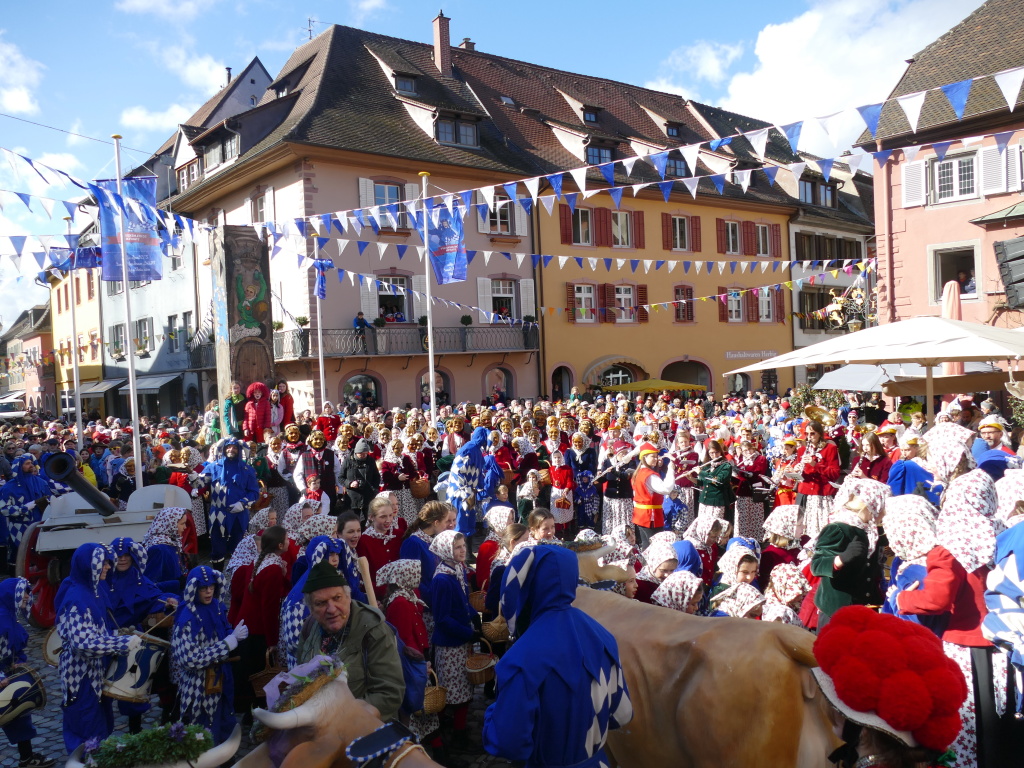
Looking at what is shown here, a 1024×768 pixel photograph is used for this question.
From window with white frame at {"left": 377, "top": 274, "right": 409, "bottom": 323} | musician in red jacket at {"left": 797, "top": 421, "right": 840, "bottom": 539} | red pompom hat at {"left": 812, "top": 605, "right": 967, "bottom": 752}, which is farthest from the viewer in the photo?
window with white frame at {"left": 377, "top": 274, "right": 409, "bottom": 323}

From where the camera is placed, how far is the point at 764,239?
3697cm

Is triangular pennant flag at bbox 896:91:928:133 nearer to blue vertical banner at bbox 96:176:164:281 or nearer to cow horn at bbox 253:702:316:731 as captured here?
cow horn at bbox 253:702:316:731

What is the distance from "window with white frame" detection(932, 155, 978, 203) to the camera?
2150 centimetres

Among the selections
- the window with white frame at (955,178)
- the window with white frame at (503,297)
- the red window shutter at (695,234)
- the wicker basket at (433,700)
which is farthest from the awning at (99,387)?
the wicker basket at (433,700)

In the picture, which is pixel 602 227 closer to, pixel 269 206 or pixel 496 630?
pixel 269 206

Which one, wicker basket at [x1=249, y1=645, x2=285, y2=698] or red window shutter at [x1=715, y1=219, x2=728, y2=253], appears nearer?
wicker basket at [x1=249, y1=645, x2=285, y2=698]

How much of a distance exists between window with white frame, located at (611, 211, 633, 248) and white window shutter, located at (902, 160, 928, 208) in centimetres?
1168

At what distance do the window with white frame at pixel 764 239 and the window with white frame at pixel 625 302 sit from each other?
327 inches

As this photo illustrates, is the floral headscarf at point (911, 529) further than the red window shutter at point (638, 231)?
No

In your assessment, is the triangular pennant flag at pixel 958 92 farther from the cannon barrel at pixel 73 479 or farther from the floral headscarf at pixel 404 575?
the cannon barrel at pixel 73 479

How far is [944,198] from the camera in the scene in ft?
71.8

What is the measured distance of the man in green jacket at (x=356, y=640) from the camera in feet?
12.1

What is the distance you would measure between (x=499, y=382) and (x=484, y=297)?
10.5ft

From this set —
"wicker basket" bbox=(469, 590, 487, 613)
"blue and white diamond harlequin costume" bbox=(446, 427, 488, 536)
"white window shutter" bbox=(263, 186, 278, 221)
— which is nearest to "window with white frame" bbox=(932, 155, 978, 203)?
"blue and white diamond harlequin costume" bbox=(446, 427, 488, 536)
